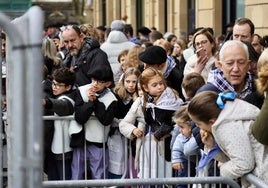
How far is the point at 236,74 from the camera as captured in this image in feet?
18.7

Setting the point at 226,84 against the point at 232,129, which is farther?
the point at 226,84

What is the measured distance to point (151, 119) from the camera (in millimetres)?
7266

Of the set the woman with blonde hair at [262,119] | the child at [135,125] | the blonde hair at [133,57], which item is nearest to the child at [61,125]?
the child at [135,125]

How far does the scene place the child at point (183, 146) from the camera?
6461 mm

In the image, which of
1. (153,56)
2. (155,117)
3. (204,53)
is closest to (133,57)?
(153,56)

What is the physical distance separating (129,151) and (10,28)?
206 inches

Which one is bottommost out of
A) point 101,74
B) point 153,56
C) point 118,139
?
point 118,139

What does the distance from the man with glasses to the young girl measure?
1400 millimetres

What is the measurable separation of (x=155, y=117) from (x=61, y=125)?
3.36 feet

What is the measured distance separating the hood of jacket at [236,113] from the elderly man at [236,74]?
0.55 m

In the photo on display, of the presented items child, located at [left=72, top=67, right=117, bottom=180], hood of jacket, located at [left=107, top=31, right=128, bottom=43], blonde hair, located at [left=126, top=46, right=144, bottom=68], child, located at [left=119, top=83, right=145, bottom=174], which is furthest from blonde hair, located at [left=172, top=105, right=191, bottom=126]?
hood of jacket, located at [left=107, top=31, right=128, bottom=43]

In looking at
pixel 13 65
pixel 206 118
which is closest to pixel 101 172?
pixel 206 118

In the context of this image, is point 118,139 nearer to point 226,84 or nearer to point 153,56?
point 153,56

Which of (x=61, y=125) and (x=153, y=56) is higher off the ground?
(x=153, y=56)
